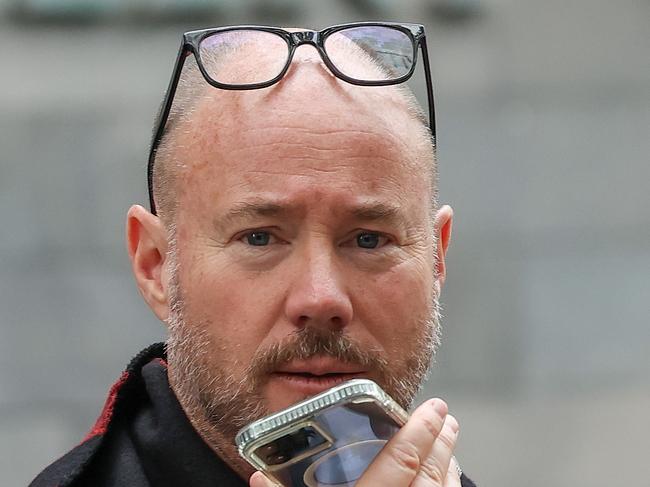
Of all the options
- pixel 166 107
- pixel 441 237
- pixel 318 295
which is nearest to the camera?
pixel 318 295

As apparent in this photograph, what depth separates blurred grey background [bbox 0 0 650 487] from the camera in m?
5.71

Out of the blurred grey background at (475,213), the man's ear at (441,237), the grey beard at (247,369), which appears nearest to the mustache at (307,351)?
the grey beard at (247,369)

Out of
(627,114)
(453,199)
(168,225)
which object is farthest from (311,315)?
(627,114)

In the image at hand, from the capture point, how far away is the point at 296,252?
8.75ft

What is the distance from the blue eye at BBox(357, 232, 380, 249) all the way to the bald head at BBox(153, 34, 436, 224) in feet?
0.61

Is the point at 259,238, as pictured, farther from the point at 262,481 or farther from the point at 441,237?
the point at 441,237

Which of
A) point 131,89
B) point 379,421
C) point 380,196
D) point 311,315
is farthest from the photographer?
point 131,89

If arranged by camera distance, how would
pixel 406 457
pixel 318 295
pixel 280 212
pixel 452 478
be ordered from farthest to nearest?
pixel 280 212 → pixel 318 295 → pixel 452 478 → pixel 406 457

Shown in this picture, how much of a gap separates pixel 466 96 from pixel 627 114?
0.83m

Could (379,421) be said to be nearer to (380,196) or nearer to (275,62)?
(380,196)

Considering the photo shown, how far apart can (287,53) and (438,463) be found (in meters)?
1.05

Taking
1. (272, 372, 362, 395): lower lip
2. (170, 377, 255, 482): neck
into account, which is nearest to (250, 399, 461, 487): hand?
(272, 372, 362, 395): lower lip

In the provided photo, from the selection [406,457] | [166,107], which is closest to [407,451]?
[406,457]

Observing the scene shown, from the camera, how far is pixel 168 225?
9.63 feet
